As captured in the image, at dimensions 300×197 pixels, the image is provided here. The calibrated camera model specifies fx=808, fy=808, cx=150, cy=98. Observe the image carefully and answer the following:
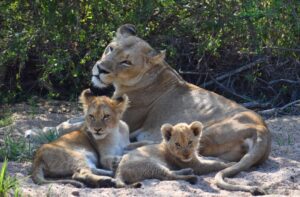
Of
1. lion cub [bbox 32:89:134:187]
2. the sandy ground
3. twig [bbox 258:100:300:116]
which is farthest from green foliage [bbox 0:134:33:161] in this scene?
twig [bbox 258:100:300:116]

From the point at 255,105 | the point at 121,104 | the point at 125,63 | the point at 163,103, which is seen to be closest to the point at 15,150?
Answer: the point at 121,104

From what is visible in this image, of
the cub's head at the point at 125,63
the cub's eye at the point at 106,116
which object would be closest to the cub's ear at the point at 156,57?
the cub's head at the point at 125,63

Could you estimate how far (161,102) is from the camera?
8.41 meters

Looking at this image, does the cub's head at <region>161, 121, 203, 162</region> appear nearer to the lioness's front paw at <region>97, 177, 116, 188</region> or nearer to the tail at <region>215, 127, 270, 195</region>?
the tail at <region>215, 127, 270, 195</region>

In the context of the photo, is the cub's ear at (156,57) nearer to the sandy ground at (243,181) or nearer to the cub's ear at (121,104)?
the cub's ear at (121,104)

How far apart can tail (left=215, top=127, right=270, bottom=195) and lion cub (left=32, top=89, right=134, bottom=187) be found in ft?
2.90

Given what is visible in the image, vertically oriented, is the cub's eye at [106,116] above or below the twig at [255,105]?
above

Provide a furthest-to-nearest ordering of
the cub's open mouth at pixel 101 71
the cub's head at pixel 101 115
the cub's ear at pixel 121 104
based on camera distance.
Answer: the cub's open mouth at pixel 101 71, the cub's ear at pixel 121 104, the cub's head at pixel 101 115

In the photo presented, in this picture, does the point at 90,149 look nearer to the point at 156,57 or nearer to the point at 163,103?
the point at 163,103

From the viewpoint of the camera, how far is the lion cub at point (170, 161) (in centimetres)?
651

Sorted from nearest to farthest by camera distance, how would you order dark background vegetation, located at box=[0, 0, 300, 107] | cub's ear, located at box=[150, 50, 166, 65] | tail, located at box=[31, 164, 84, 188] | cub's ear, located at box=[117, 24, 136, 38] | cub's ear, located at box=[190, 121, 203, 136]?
tail, located at box=[31, 164, 84, 188] < cub's ear, located at box=[190, 121, 203, 136] < cub's ear, located at box=[150, 50, 166, 65] < cub's ear, located at box=[117, 24, 136, 38] < dark background vegetation, located at box=[0, 0, 300, 107]

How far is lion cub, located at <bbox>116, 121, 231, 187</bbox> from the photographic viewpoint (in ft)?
21.4

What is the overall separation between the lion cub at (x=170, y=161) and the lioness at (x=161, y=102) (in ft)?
1.30

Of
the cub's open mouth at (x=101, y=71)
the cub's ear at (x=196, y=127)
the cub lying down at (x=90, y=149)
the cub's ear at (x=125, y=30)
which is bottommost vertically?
the cub lying down at (x=90, y=149)
